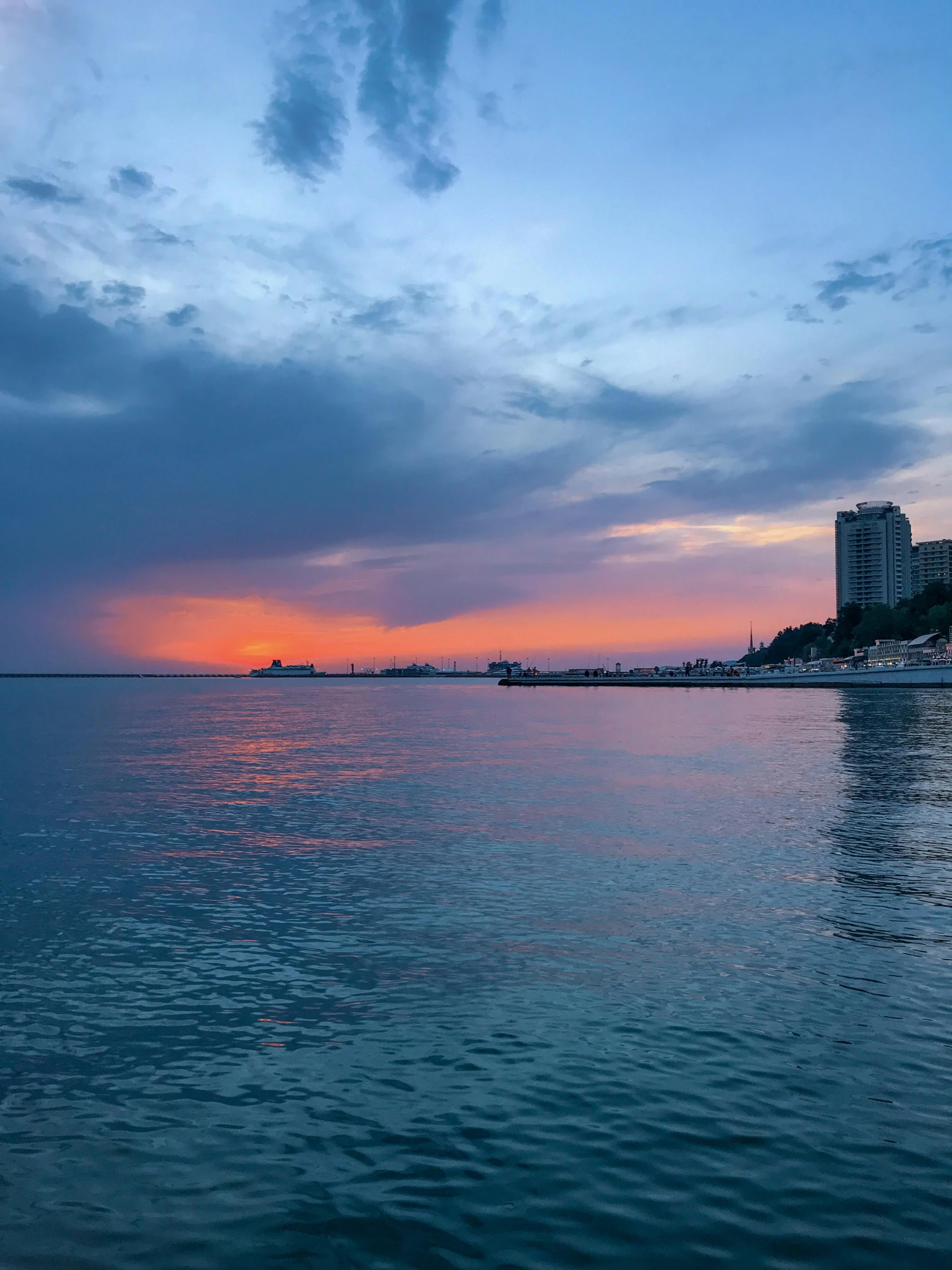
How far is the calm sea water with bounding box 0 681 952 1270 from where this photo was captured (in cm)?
950

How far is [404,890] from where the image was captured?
24094 millimetres

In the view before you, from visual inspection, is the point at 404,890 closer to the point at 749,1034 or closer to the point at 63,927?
the point at 63,927

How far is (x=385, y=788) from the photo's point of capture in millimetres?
45750

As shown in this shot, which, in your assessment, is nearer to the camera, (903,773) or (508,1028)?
(508,1028)

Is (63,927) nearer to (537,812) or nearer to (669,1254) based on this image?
(669,1254)

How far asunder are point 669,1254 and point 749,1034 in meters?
5.81

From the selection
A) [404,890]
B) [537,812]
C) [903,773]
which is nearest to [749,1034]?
[404,890]

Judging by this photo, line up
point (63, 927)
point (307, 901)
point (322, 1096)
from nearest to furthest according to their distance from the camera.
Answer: point (322, 1096), point (63, 927), point (307, 901)

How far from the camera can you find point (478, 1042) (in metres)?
14.0

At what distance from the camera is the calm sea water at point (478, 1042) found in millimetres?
9500

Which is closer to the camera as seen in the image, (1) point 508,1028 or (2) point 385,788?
(1) point 508,1028

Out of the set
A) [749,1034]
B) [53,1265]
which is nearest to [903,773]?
[749,1034]

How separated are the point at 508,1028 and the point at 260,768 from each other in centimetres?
4365

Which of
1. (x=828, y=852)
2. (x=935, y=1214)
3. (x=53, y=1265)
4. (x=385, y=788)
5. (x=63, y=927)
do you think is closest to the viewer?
(x=53, y=1265)
